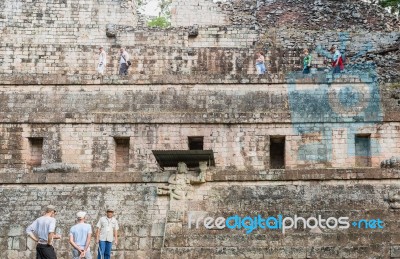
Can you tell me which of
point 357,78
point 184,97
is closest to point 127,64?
point 184,97

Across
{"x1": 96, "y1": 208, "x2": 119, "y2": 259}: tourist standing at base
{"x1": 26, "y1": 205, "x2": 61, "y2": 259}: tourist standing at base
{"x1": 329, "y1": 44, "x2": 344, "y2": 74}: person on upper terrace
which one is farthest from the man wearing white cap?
{"x1": 329, "y1": 44, "x2": 344, "y2": 74}: person on upper terrace

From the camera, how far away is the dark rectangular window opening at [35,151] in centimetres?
2086

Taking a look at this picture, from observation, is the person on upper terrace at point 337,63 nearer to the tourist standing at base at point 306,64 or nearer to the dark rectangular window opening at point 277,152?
the tourist standing at base at point 306,64

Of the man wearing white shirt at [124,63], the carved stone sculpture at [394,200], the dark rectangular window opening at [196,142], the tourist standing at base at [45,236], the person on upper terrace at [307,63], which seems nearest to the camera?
the tourist standing at base at [45,236]

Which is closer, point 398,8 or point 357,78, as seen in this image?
point 357,78

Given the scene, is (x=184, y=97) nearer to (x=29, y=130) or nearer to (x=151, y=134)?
(x=151, y=134)

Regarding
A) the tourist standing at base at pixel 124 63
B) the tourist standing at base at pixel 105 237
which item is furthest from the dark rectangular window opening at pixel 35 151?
the tourist standing at base at pixel 105 237

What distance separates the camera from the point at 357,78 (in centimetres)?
2195

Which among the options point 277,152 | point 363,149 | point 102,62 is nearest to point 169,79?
point 102,62

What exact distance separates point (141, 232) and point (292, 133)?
7.05 meters

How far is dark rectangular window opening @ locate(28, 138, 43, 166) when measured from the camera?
821 inches

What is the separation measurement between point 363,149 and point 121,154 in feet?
23.9

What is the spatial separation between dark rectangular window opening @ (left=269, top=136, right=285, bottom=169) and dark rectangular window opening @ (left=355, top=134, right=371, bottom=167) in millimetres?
2216

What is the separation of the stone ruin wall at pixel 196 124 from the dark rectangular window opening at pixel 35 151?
5.1 inches
